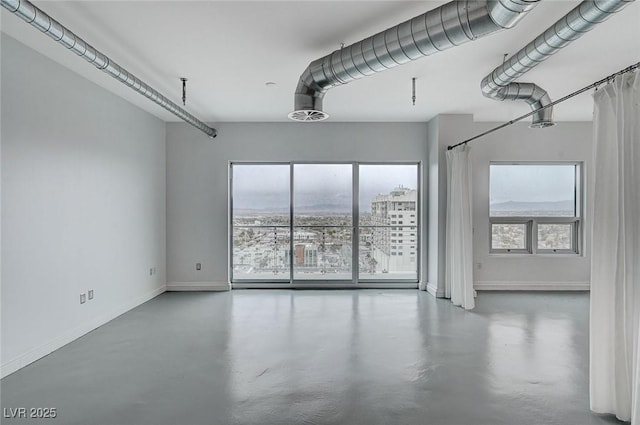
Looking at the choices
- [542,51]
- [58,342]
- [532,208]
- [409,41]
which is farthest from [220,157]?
[532,208]

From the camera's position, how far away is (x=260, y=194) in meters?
6.29

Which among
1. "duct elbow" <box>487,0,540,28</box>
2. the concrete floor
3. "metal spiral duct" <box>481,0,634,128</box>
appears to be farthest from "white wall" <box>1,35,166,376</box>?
"metal spiral duct" <box>481,0,634,128</box>

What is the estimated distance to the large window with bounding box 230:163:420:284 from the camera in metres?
6.25

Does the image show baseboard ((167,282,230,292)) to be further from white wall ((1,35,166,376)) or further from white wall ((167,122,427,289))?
white wall ((1,35,166,376))

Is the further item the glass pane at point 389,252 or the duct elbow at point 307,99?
the glass pane at point 389,252

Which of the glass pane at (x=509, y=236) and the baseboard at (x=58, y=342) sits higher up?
the glass pane at (x=509, y=236)

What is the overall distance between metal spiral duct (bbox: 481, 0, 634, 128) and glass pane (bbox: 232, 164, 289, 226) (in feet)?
12.0

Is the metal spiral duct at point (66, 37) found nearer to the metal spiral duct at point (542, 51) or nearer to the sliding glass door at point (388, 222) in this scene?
the metal spiral duct at point (542, 51)

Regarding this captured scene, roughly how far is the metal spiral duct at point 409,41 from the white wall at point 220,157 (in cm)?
263

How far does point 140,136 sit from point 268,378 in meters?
4.03

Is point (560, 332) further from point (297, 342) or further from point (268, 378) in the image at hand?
point (268, 378)

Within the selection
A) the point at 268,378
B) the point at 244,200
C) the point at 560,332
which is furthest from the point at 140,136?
the point at 560,332

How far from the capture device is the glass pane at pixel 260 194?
627 cm

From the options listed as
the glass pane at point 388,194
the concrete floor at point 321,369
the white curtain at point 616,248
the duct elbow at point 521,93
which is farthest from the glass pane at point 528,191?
the white curtain at point 616,248
